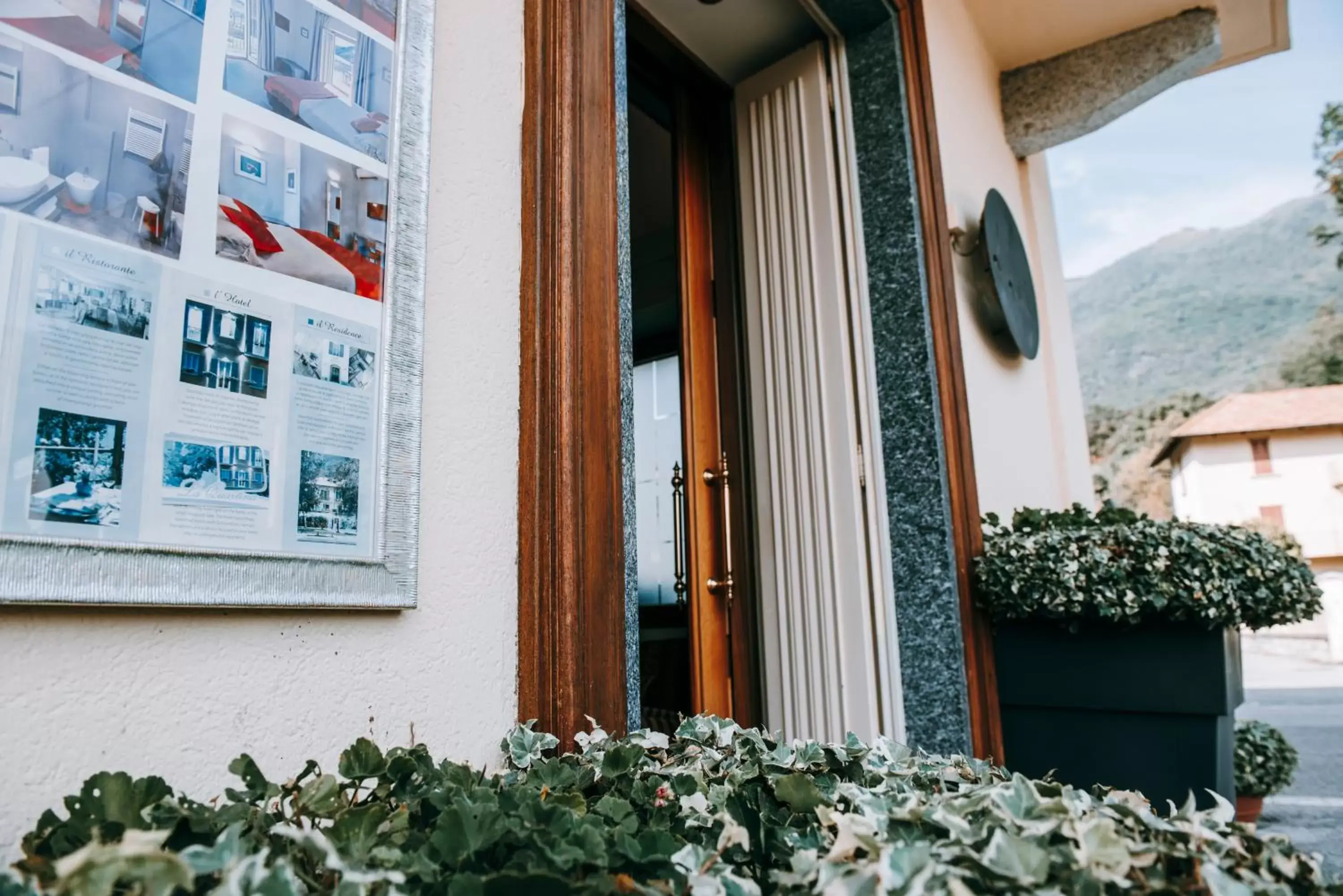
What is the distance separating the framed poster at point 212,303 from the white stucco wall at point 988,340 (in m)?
1.96

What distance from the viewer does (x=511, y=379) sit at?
1102mm

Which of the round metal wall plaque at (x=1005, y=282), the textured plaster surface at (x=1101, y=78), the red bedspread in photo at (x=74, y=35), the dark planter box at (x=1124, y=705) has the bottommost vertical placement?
the dark planter box at (x=1124, y=705)

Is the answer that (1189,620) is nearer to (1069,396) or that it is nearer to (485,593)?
(485,593)

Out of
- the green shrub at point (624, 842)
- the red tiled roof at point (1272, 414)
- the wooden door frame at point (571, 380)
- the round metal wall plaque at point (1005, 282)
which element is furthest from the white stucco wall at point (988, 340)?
the red tiled roof at point (1272, 414)

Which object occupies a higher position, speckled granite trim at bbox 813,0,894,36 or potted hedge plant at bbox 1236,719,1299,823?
speckled granite trim at bbox 813,0,894,36

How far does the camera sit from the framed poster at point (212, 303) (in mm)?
659

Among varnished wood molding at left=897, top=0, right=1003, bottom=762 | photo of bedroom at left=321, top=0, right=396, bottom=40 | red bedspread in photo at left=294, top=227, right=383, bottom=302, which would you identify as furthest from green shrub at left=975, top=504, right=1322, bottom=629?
photo of bedroom at left=321, top=0, right=396, bottom=40

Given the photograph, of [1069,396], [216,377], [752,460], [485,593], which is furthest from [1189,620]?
[1069,396]

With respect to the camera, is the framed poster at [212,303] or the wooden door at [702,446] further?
the wooden door at [702,446]

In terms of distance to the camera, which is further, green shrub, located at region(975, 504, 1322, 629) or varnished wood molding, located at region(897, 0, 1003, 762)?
varnished wood molding, located at region(897, 0, 1003, 762)

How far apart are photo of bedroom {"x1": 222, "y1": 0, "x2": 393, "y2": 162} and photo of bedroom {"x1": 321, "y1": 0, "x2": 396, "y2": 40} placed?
20 millimetres

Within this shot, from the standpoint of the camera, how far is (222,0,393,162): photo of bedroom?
33.2 inches

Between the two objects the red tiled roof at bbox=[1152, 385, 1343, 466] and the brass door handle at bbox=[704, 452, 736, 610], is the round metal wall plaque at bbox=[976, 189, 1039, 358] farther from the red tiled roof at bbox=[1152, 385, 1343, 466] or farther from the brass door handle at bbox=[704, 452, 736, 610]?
the red tiled roof at bbox=[1152, 385, 1343, 466]

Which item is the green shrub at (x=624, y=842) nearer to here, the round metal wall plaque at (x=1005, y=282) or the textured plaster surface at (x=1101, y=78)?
the round metal wall plaque at (x=1005, y=282)
